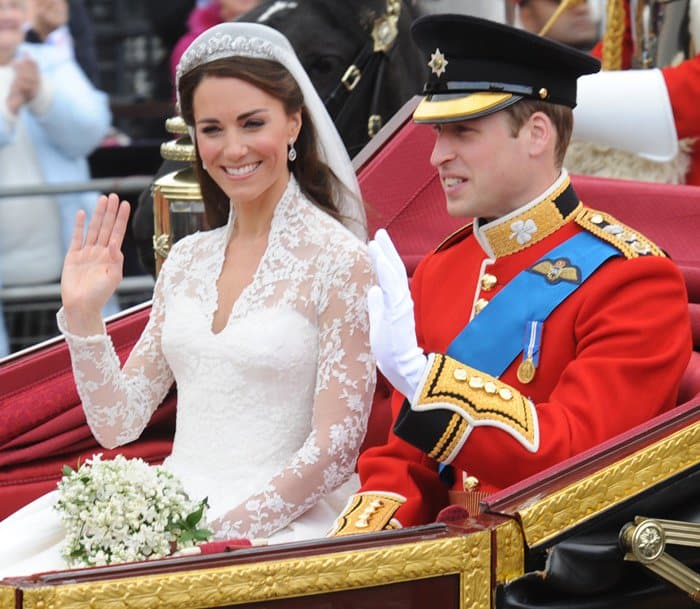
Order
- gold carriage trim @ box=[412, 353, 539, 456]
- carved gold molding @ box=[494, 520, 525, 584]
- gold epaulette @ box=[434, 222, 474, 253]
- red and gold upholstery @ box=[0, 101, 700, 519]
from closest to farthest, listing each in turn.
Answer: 1. carved gold molding @ box=[494, 520, 525, 584]
2. gold carriage trim @ box=[412, 353, 539, 456]
3. gold epaulette @ box=[434, 222, 474, 253]
4. red and gold upholstery @ box=[0, 101, 700, 519]

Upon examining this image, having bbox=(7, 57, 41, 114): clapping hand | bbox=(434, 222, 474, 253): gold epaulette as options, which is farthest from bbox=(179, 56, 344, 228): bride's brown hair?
bbox=(7, 57, 41, 114): clapping hand

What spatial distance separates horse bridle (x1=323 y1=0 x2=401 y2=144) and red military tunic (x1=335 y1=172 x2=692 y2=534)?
50.1 inches

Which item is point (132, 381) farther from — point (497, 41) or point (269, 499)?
point (497, 41)

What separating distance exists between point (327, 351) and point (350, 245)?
197 millimetres

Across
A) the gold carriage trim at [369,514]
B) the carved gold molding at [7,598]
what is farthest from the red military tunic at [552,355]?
the carved gold molding at [7,598]

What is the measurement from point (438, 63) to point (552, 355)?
47 centimetres

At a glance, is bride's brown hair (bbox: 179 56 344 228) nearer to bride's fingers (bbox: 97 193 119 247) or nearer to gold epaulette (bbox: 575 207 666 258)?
bride's fingers (bbox: 97 193 119 247)

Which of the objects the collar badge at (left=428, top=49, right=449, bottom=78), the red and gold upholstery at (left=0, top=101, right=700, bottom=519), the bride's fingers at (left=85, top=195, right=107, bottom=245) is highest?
the collar badge at (left=428, top=49, right=449, bottom=78)

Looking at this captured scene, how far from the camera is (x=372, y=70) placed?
13.0 feet

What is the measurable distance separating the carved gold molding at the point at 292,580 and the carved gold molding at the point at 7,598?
0.01 m

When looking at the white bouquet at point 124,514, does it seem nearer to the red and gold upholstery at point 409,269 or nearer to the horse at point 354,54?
the red and gold upholstery at point 409,269

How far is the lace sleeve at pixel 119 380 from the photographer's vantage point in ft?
9.39

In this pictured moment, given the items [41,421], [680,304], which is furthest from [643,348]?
[41,421]

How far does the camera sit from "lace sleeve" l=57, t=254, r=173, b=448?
286cm
